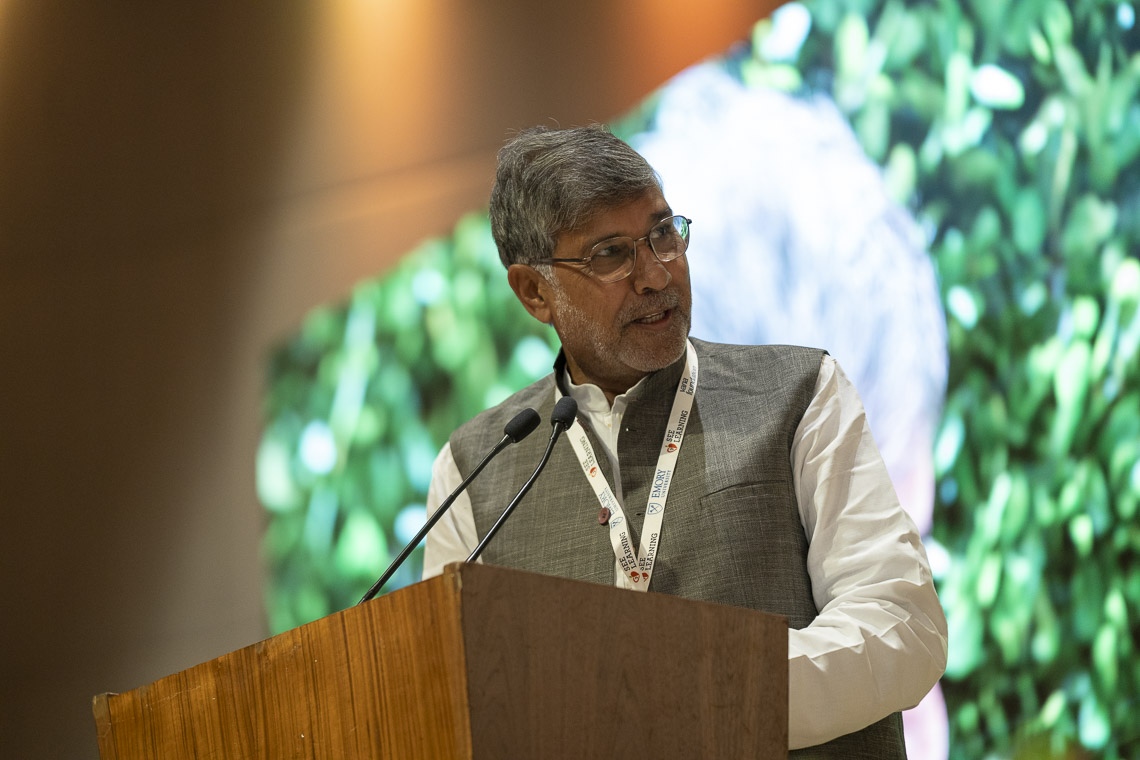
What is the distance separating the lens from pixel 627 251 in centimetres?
210

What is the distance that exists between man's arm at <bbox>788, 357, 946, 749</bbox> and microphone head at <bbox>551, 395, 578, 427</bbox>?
0.41 metres

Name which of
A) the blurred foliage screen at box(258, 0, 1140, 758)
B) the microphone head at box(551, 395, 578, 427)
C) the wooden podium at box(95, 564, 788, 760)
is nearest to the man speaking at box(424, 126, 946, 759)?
the microphone head at box(551, 395, 578, 427)

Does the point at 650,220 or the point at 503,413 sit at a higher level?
the point at 650,220

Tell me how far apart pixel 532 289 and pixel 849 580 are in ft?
2.82

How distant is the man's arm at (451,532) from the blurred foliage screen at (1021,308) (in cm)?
94

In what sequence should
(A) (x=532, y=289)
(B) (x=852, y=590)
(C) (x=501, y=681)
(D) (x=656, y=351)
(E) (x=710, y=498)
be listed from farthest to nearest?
(A) (x=532, y=289)
(D) (x=656, y=351)
(E) (x=710, y=498)
(B) (x=852, y=590)
(C) (x=501, y=681)

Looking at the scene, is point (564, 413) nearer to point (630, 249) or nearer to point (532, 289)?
point (630, 249)

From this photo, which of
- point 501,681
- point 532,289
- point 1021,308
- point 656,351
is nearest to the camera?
point 501,681

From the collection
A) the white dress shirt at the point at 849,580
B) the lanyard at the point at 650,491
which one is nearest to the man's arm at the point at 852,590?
the white dress shirt at the point at 849,580

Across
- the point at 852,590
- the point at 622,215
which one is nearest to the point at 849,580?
the point at 852,590

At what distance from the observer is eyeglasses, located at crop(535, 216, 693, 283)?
2.09m

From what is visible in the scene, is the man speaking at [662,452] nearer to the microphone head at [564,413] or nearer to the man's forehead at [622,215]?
the man's forehead at [622,215]

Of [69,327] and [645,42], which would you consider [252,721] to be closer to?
[645,42]

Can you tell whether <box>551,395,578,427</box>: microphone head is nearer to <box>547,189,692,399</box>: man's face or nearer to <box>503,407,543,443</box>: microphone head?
<box>503,407,543,443</box>: microphone head
